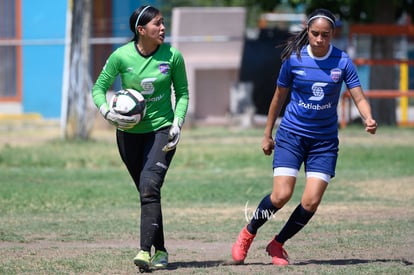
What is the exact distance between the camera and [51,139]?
2106 centimetres

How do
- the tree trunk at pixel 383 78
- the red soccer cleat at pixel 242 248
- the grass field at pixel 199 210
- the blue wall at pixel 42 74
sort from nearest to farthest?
the red soccer cleat at pixel 242 248
the grass field at pixel 199 210
the tree trunk at pixel 383 78
the blue wall at pixel 42 74

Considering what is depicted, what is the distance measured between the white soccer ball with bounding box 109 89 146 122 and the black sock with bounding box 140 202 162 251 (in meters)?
0.71

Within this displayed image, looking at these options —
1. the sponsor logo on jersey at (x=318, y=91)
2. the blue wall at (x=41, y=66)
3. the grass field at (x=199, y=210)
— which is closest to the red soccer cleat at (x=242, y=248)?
the grass field at (x=199, y=210)

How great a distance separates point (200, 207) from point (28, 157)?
6.38 metres

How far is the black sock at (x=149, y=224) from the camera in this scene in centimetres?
748

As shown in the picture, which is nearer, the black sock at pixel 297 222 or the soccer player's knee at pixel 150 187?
the soccer player's knee at pixel 150 187

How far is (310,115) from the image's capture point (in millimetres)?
7594

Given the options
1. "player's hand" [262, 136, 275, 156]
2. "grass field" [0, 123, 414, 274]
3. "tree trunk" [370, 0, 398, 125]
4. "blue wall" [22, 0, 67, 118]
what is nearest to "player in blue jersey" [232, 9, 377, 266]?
"player's hand" [262, 136, 275, 156]

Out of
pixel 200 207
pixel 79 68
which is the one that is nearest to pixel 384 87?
pixel 79 68

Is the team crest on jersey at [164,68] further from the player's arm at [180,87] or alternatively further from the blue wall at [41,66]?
the blue wall at [41,66]

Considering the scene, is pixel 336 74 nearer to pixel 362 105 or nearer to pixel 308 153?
pixel 362 105

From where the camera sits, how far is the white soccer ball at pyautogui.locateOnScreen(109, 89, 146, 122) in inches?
293

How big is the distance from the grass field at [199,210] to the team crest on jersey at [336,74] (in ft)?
4.97

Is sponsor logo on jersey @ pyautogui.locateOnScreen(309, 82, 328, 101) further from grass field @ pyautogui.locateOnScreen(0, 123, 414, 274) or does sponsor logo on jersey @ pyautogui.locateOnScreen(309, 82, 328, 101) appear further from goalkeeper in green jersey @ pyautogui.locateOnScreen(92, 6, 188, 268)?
grass field @ pyautogui.locateOnScreen(0, 123, 414, 274)
